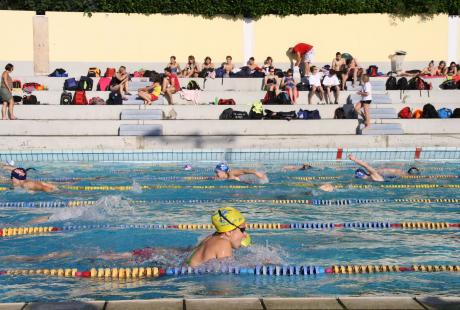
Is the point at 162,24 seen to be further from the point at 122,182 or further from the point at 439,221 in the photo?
the point at 439,221

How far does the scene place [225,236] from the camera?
21.6 ft

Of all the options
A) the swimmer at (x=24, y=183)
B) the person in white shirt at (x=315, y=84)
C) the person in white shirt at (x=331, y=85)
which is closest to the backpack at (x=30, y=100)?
the person in white shirt at (x=315, y=84)

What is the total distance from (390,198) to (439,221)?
1697 millimetres

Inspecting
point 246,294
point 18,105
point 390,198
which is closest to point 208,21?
point 18,105

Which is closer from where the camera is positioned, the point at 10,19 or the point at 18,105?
the point at 18,105

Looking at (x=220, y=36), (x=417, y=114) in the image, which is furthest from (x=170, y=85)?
(x=417, y=114)

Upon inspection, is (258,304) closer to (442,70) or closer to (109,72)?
(109,72)

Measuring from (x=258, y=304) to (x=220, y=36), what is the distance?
17.6 m

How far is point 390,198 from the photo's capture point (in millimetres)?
11297

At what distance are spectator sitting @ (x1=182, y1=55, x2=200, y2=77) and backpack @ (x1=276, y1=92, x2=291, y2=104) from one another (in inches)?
110

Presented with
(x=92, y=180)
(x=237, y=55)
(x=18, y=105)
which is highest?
(x=237, y=55)

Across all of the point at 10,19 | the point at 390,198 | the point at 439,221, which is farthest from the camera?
the point at 10,19

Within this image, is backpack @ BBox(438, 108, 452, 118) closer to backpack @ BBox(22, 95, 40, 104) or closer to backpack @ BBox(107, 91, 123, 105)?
backpack @ BBox(107, 91, 123, 105)

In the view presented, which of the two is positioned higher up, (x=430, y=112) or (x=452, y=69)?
(x=452, y=69)
